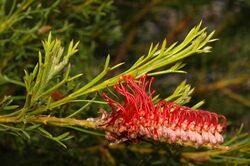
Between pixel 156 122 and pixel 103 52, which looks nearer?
pixel 156 122

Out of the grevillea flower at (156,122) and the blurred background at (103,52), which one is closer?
the grevillea flower at (156,122)

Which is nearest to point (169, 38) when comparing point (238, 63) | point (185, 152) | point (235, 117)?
point (238, 63)

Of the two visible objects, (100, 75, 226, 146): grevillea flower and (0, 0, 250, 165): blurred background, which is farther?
(0, 0, 250, 165): blurred background

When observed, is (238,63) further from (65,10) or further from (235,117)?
(65,10)
